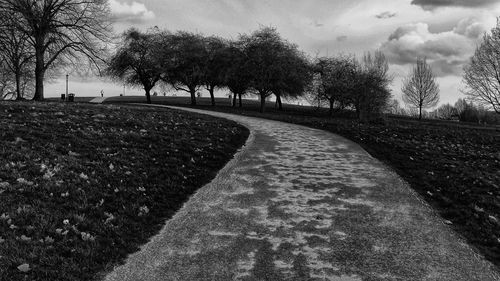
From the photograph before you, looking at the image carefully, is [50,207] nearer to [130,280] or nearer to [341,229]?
[130,280]

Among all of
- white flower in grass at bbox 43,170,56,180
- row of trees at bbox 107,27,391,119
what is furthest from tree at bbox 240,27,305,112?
white flower in grass at bbox 43,170,56,180

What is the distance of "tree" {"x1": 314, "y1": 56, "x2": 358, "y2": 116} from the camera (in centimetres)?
5568

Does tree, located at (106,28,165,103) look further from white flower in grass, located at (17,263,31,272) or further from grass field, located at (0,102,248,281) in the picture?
white flower in grass, located at (17,263,31,272)

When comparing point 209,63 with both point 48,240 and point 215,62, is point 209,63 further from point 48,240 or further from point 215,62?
point 48,240

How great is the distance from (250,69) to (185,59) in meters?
13.1

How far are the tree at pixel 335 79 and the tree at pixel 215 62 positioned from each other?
15.5 meters

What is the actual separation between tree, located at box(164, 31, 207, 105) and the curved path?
48.0 m

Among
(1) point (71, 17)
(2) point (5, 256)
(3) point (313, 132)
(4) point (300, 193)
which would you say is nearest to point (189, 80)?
(1) point (71, 17)

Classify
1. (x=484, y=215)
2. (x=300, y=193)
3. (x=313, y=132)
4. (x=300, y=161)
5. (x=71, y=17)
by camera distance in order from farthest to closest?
(x=71, y=17), (x=313, y=132), (x=300, y=161), (x=300, y=193), (x=484, y=215)

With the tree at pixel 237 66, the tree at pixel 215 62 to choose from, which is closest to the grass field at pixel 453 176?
the tree at pixel 237 66

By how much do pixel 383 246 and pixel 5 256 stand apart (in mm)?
6852

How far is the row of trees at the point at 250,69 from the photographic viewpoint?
50344 mm

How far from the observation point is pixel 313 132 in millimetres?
24297

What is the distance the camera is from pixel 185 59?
59219mm
